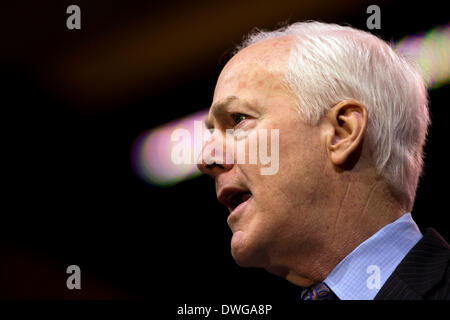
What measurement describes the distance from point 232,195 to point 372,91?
19.2 inches

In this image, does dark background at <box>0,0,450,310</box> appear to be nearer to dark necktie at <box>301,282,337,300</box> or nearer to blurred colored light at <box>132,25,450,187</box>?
blurred colored light at <box>132,25,450,187</box>

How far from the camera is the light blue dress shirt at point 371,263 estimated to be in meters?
1.34

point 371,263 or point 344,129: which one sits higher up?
point 344,129

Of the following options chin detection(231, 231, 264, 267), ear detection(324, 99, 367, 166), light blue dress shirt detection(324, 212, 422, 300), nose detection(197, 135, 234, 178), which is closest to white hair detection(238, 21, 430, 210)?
ear detection(324, 99, 367, 166)

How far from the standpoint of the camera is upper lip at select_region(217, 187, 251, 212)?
1.50m

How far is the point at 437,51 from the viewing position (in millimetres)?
1935

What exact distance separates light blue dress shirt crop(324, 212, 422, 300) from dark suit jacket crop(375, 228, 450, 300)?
0.03 meters

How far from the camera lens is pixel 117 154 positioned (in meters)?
2.34

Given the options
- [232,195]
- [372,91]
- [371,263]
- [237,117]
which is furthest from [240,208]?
[372,91]

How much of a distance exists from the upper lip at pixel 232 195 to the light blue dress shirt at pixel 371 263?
1.07 ft

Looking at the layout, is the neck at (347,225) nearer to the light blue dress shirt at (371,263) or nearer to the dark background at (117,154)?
the light blue dress shirt at (371,263)

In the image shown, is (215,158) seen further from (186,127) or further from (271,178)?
(186,127)

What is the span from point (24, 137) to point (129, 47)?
24.8 inches

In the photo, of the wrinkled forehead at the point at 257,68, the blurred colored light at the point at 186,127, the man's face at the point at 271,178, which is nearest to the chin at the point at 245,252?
the man's face at the point at 271,178
